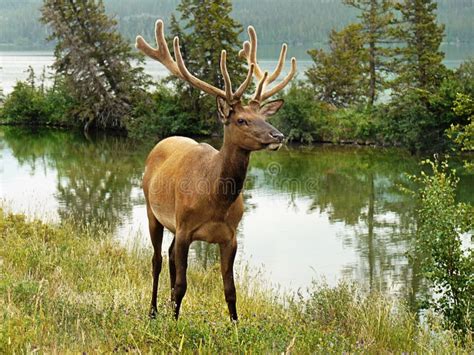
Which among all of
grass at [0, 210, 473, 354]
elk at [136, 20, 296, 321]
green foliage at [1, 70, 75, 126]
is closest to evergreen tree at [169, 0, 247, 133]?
green foliage at [1, 70, 75, 126]

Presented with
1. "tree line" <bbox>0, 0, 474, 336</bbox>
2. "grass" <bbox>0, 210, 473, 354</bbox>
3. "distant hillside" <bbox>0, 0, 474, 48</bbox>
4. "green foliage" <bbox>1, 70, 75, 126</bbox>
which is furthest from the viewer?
"distant hillside" <bbox>0, 0, 474, 48</bbox>

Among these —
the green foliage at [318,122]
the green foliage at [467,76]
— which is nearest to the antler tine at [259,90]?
the green foliage at [467,76]

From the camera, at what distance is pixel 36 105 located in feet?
144

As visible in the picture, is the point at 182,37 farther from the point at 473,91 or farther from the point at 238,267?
the point at 238,267

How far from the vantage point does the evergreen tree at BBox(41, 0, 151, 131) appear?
130 feet

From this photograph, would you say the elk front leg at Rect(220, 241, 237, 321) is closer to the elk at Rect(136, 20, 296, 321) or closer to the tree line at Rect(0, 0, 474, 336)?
the elk at Rect(136, 20, 296, 321)

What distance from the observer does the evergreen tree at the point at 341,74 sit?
37875 millimetres

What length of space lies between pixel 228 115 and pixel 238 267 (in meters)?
6.84

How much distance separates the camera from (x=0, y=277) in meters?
7.83

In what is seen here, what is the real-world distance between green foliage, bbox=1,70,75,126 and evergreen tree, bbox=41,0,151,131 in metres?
2.83

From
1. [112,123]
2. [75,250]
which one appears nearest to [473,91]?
[112,123]

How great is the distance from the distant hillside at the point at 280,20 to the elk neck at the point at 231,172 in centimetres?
13253

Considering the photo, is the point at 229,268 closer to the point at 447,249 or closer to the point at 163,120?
the point at 447,249

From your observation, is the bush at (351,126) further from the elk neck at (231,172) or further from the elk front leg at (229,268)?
the elk neck at (231,172)
